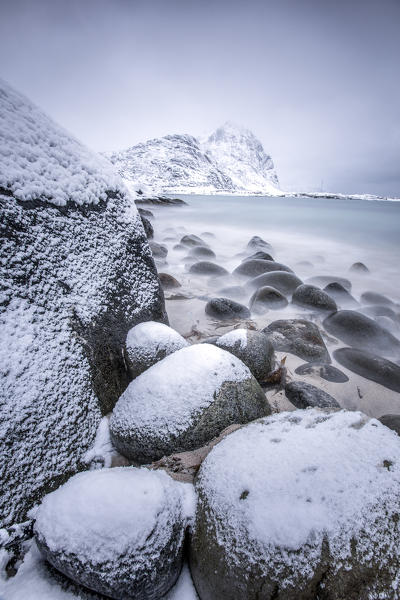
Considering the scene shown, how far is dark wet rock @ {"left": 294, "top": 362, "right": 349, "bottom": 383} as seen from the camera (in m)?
2.64

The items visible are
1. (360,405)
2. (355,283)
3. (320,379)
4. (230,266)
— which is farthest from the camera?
(230,266)

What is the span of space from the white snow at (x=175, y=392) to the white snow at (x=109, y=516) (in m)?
0.40

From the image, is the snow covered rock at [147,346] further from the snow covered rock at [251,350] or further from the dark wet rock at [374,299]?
the dark wet rock at [374,299]

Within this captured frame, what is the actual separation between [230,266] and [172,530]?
6300 mm

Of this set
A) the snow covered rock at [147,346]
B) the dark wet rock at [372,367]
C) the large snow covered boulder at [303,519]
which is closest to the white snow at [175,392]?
the snow covered rock at [147,346]

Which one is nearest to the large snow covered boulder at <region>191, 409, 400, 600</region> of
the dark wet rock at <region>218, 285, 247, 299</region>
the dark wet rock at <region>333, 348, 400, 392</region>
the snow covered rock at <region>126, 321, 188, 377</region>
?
the snow covered rock at <region>126, 321, 188, 377</region>

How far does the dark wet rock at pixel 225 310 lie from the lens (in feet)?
12.1

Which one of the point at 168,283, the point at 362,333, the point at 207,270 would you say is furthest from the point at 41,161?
the point at 207,270

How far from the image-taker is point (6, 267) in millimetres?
1500

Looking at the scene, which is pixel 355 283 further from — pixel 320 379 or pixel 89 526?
pixel 89 526

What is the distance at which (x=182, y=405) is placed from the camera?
1529 mm

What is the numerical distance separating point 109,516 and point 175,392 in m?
0.66

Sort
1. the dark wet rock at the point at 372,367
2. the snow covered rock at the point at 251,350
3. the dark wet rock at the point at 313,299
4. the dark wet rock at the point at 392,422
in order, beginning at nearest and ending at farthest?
the dark wet rock at the point at 392,422
the snow covered rock at the point at 251,350
the dark wet rock at the point at 372,367
the dark wet rock at the point at 313,299

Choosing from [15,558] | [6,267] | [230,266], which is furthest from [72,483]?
[230,266]
